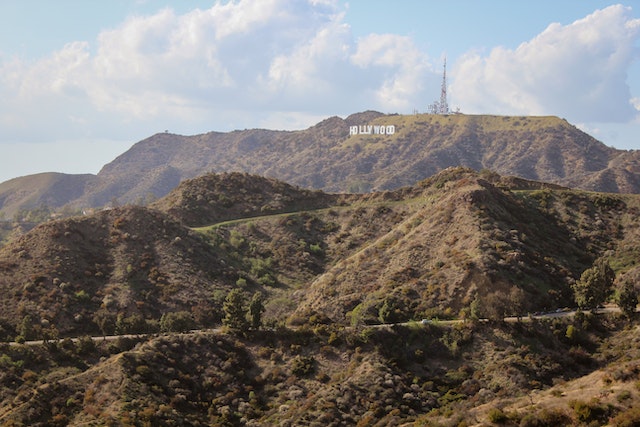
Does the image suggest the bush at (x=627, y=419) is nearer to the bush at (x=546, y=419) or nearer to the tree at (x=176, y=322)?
the bush at (x=546, y=419)

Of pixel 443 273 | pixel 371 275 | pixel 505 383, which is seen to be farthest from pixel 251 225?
pixel 505 383

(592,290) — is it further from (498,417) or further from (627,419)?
(627,419)

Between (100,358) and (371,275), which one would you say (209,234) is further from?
(100,358)

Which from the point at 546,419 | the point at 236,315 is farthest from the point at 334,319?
the point at 546,419

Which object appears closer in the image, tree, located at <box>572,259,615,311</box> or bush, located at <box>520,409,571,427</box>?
bush, located at <box>520,409,571,427</box>

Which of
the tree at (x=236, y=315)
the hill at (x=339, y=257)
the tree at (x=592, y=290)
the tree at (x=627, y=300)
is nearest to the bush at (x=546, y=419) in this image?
the hill at (x=339, y=257)

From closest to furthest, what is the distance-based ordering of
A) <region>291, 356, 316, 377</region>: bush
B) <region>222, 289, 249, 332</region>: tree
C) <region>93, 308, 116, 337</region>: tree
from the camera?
<region>291, 356, 316, 377</region>: bush
<region>222, 289, 249, 332</region>: tree
<region>93, 308, 116, 337</region>: tree

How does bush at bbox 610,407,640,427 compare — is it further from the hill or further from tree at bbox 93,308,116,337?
tree at bbox 93,308,116,337

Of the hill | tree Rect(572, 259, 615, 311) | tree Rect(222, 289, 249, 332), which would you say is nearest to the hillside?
the hill
